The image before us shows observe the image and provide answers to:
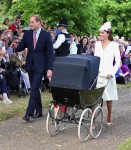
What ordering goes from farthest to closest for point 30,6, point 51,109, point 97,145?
point 30,6, point 51,109, point 97,145

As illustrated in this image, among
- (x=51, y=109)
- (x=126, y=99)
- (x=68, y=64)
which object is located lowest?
(x=126, y=99)

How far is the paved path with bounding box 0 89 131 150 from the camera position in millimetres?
7660

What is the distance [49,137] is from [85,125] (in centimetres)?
66

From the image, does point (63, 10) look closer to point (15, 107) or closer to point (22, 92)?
point (22, 92)

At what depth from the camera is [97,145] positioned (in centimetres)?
778

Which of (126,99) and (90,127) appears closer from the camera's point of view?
(90,127)

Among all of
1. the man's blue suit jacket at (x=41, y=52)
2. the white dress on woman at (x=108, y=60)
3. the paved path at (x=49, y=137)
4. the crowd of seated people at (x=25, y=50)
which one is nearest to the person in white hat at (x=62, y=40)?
the crowd of seated people at (x=25, y=50)

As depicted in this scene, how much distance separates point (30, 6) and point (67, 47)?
7287 mm

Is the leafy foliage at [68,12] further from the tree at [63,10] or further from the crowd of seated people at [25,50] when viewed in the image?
the crowd of seated people at [25,50]

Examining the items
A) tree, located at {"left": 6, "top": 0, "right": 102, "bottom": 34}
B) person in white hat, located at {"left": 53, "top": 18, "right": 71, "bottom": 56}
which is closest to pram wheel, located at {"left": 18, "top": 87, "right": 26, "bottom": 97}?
person in white hat, located at {"left": 53, "top": 18, "right": 71, "bottom": 56}

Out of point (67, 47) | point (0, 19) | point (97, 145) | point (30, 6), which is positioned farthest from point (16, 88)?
point (0, 19)

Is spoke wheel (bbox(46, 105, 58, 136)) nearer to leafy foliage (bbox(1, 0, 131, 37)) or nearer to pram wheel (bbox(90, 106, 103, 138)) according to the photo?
pram wheel (bbox(90, 106, 103, 138))

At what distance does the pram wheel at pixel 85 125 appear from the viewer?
798 centimetres

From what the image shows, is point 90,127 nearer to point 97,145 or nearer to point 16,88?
point 97,145
